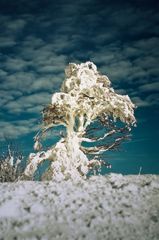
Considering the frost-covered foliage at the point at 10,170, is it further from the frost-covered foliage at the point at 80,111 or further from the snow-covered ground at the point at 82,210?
the snow-covered ground at the point at 82,210

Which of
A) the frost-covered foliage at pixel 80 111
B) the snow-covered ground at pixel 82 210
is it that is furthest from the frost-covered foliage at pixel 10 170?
the snow-covered ground at pixel 82 210

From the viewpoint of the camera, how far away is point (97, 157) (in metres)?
21.4

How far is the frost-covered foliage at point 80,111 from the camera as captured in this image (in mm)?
20188

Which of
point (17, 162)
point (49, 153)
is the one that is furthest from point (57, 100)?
point (17, 162)

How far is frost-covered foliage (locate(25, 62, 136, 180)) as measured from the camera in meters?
20.2

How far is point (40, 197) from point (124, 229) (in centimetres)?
145

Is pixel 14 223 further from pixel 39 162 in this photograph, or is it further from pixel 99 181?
pixel 39 162

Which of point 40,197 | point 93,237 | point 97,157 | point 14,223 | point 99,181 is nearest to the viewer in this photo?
point 93,237

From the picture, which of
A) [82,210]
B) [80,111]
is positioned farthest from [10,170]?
[82,210]

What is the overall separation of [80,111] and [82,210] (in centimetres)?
1684

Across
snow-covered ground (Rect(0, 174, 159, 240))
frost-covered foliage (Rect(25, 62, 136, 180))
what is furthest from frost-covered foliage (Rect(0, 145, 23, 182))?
snow-covered ground (Rect(0, 174, 159, 240))

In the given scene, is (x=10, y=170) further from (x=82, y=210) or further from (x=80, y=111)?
(x=82, y=210)

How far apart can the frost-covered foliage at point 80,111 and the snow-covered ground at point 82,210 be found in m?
14.6

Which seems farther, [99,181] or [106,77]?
[106,77]
